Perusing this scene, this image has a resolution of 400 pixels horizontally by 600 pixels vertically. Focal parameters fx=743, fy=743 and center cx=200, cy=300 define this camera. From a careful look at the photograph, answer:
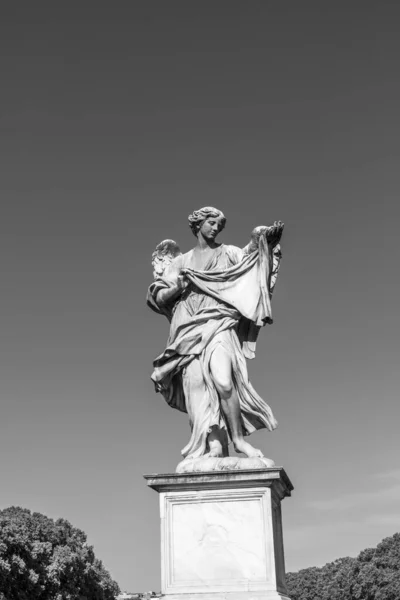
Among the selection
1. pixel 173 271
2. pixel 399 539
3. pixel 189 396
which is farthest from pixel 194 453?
pixel 399 539

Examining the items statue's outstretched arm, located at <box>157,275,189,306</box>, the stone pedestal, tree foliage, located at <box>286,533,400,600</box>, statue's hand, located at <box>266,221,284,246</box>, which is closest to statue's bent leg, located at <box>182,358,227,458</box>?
the stone pedestal

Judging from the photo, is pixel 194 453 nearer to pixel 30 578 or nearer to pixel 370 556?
pixel 30 578

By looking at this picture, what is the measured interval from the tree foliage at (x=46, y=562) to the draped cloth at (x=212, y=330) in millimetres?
29311

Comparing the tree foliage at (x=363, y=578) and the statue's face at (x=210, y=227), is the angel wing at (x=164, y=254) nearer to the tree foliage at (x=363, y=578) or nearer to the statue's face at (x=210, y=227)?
the statue's face at (x=210, y=227)

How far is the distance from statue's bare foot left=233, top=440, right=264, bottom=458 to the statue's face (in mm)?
2885

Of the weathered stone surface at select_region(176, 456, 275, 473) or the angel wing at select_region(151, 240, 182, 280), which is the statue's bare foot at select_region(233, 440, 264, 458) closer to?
the weathered stone surface at select_region(176, 456, 275, 473)

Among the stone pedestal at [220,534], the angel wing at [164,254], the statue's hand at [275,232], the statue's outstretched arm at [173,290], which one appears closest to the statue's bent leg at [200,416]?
the stone pedestal at [220,534]

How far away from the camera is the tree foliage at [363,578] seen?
57.4m

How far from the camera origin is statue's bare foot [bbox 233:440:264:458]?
8875mm

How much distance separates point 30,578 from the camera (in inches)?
1471

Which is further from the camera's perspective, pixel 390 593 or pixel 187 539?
Answer: pixel 390 593

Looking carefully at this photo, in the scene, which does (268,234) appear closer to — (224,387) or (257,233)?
(257,233)

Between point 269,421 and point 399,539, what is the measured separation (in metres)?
57.6

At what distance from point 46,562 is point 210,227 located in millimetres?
34930
